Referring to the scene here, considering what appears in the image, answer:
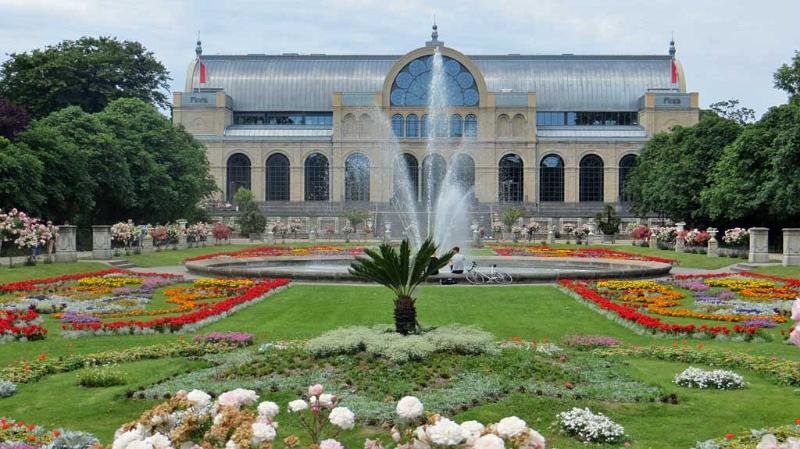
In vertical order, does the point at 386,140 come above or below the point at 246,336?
above

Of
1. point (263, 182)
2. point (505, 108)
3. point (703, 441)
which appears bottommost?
point (703, 441)

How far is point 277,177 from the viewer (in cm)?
8225

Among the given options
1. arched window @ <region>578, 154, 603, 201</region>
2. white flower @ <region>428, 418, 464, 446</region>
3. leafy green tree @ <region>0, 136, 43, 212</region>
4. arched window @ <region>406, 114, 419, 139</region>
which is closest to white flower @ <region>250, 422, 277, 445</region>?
white flower @ <region>428, 418, 464, 446</region>

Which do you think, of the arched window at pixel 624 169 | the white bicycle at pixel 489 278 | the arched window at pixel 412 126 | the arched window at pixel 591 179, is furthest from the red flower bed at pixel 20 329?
the arched window at pixel 624 169

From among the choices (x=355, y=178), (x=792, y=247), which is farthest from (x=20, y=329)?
(x=355, y=178)

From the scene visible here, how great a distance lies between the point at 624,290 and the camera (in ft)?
77.5

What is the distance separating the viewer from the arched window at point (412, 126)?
263 ft

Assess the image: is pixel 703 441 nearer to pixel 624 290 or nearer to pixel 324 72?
pixel 624 290

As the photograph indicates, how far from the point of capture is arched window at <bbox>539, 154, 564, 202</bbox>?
267 ft

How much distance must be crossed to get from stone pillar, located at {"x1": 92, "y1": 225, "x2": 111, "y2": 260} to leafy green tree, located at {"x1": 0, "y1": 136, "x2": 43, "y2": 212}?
9.88 feet

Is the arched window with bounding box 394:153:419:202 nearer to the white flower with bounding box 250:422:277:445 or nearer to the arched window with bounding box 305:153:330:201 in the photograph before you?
the arched window with bounding box 305:153:330:201

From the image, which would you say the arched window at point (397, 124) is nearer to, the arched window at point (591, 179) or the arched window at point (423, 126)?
the arched window at point (423, 126)

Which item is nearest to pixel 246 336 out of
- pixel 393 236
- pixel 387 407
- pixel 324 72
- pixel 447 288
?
pixel 387 407

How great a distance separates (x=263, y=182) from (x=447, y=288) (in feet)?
196
